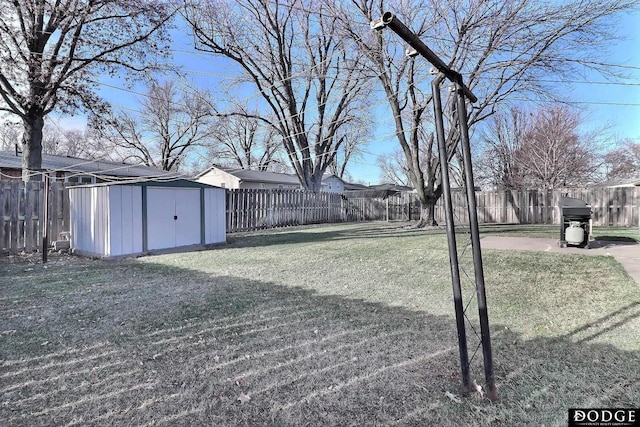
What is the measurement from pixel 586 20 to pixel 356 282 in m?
10.4

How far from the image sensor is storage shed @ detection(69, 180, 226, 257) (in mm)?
7141

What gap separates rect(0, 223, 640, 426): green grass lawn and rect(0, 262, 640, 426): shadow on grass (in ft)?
0.04

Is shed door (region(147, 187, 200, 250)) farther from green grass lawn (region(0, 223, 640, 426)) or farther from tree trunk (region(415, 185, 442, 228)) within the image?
tree trunk (region(415, 185, 442, 228))

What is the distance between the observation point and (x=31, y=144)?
9.48 meters

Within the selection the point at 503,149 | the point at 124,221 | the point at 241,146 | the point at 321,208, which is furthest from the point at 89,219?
the point at 503,149

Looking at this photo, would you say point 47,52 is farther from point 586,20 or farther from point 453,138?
point 586,20

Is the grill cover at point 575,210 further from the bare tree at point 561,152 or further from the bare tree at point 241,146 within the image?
the bare tree at point 241,146

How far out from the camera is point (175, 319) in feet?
11.1

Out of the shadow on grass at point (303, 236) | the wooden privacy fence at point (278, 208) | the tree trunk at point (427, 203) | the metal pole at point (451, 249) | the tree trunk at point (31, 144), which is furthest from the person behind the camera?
the wooden privacy fence at point (278, 208)

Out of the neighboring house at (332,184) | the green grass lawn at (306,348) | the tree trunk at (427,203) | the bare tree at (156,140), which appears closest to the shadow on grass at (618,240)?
the green grass lawn at (306,348)

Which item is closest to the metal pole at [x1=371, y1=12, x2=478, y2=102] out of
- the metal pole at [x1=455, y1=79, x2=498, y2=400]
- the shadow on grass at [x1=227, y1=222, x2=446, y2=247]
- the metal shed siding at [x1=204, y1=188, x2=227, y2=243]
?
the metal pole at [x1=455, y1=79, x2=498, y2=400]

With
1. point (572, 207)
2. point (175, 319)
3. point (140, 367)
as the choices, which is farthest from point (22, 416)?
point (572, 207)

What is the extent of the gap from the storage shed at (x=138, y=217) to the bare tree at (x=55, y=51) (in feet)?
11.2

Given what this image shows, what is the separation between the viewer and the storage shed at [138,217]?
7.14 metres
